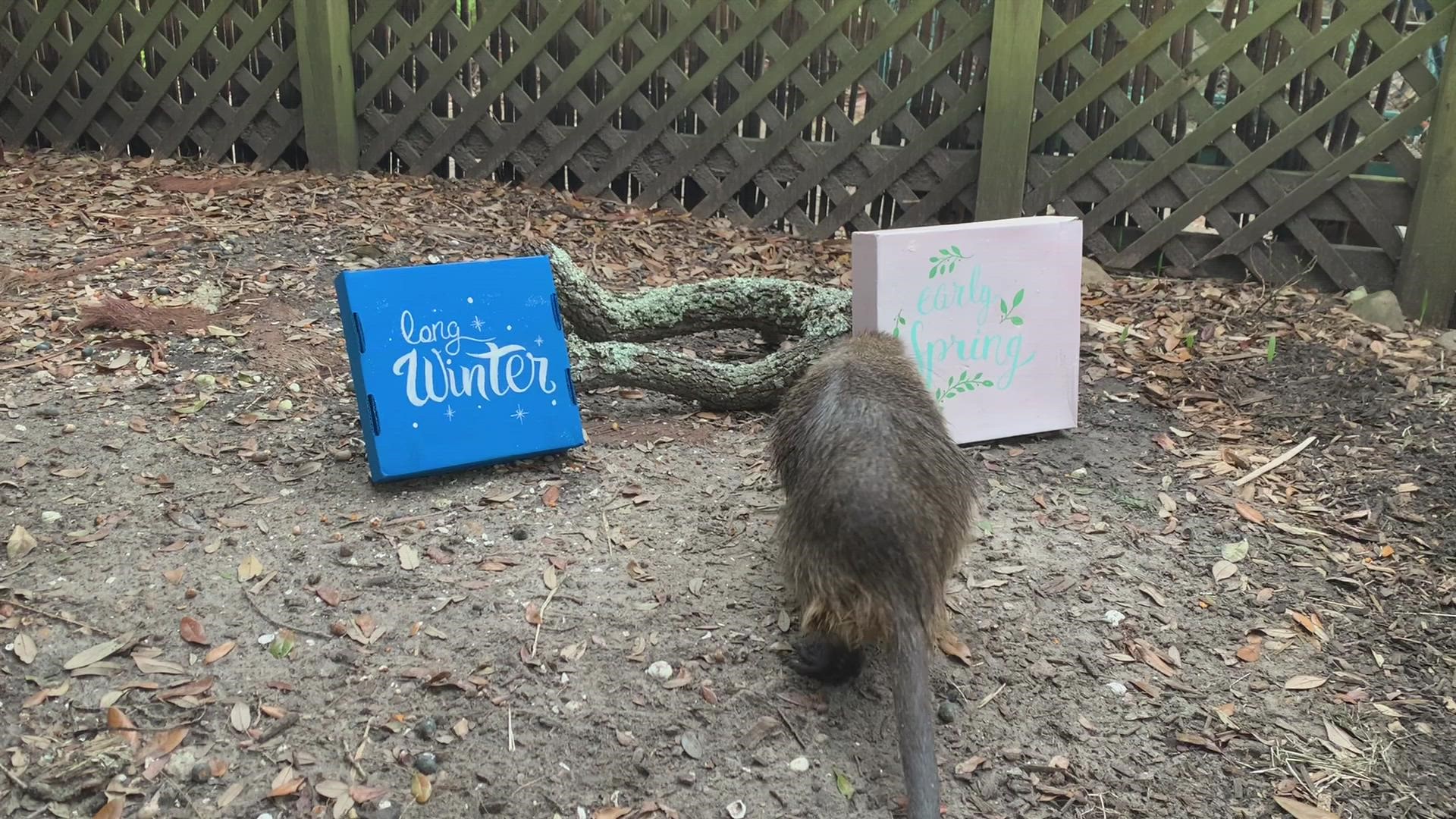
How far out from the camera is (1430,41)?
14.7 ft

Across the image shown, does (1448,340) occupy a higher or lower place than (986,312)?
lower

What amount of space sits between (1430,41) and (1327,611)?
10.0ft

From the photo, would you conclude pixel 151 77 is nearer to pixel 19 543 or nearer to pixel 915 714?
pixel 19 543

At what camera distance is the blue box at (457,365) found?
3.06m

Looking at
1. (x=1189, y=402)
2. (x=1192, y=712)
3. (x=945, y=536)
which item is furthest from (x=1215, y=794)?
(x=1189, y=402)

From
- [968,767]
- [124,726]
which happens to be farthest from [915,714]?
[124,726]

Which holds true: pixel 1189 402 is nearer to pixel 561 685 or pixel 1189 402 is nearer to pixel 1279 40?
pixel 1279 40

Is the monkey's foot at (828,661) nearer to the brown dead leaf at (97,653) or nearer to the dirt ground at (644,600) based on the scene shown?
the dirt ground at (644,600)

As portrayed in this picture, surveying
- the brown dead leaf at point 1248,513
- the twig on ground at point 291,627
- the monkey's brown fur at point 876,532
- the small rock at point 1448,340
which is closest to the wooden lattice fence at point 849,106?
the small rock at point 1448,340

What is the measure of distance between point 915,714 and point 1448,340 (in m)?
3.78

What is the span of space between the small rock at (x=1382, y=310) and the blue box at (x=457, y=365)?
12.1ft

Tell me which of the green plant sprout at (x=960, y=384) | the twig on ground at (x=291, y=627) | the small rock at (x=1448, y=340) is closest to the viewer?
the twig on ground at (x=291, y=627)

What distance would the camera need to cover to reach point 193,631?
2.46m

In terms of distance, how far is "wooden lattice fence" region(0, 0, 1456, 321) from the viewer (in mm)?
4727
